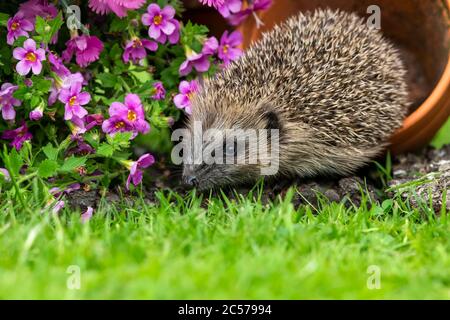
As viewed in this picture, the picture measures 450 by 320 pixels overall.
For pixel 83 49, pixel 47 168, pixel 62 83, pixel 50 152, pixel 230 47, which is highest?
pixel 230 47

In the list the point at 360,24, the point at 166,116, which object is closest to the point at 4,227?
the point at 166,116

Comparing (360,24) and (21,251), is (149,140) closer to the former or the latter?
(360,24)

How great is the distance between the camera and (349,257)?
311cm

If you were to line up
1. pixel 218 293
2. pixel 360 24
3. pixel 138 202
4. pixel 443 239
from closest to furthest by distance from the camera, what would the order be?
pixel 218 293, pixel 443 239, pixel 138 202, pixel 360 24

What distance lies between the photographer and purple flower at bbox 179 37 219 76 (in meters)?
4.57

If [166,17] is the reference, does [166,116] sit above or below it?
below

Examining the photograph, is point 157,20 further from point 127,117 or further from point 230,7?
point 127,117

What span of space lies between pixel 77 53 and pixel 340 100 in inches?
63.5

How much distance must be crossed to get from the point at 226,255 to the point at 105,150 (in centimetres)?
131

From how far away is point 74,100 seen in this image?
13.5 feet

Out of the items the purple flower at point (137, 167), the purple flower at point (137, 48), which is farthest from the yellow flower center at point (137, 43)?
the purple flower at point (137, 167)

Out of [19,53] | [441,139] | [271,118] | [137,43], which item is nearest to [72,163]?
[19,53]

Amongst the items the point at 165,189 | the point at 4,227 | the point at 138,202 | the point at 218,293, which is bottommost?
the point at 218,293

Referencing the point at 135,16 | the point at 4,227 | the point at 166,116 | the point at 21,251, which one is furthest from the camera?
the point at 166,116
